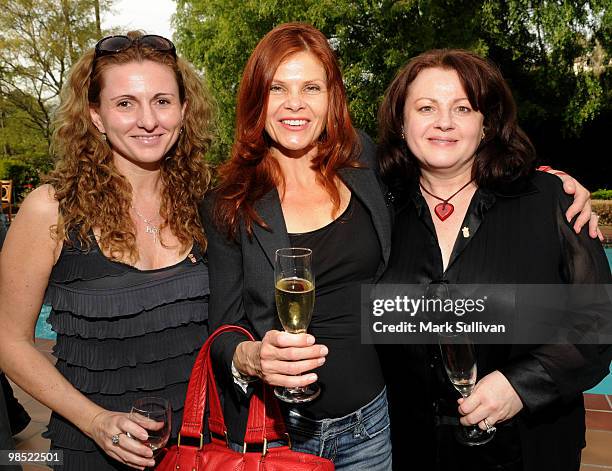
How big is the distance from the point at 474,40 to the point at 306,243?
14.7m

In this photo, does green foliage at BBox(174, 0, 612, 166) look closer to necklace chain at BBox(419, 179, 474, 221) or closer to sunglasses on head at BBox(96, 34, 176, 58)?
sunglasses on head at BBox(96, 34, 176, 58)

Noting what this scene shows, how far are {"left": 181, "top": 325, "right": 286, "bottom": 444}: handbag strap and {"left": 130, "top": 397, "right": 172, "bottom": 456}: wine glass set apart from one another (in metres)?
0.07

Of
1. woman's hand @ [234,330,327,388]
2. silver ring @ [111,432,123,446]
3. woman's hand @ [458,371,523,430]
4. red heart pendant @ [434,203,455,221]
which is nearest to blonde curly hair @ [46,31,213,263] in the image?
silver ring @ [111,432,123,446]

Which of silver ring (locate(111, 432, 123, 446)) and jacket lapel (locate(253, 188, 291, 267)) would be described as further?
jacket lapel (locate(253, 188, 291, 267))

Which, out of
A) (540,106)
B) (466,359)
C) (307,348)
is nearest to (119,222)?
(307,348)

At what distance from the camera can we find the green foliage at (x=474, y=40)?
14.5m

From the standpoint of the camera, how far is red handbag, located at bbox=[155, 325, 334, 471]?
187 centimetres

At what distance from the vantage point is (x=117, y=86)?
7.34 ft

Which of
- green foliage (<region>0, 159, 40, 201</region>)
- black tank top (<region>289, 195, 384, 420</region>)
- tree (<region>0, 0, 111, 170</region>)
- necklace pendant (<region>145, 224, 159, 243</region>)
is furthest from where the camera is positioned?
tree (<region>0, 0, 111, 170</region>)

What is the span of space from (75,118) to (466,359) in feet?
5.92

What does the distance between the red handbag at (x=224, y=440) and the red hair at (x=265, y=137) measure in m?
0.57

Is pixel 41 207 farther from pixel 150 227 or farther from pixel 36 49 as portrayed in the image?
pixel 36 49

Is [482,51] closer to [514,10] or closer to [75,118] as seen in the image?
[514,10]

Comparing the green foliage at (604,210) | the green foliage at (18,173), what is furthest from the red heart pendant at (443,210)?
the green foliage at (18,173)
